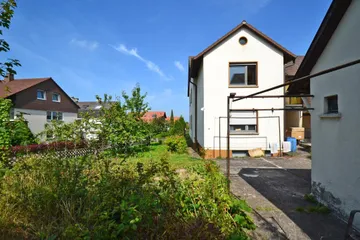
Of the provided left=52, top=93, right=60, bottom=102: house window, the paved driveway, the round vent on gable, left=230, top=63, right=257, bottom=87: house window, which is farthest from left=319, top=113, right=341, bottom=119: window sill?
left=52, top=93, right=60, bottom=102: house window

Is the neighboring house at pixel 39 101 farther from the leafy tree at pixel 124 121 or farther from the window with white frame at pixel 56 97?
the leafy tree at pixel 124 121

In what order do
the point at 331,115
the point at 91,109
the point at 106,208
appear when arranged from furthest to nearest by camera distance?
1. the point at 91,109
2. the point at 331,115
3. the point at 106,208

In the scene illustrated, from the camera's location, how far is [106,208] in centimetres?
299

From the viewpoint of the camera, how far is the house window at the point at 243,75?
39.5 ft

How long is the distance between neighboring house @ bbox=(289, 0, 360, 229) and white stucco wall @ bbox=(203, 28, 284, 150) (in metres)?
6.91

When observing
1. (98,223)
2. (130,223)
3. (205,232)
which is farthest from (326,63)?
(98,223)

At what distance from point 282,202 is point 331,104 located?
2667 millimetres

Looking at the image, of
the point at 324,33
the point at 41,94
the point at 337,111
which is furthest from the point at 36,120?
the point at 337,111

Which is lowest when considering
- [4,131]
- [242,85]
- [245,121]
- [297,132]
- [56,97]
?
[297,132]

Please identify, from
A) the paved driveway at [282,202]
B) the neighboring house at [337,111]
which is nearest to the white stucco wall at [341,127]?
the neighboring house at [337,111]

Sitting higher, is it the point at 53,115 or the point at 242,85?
the point at 242,85

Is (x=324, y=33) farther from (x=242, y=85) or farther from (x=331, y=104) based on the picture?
(x=242, y=85)

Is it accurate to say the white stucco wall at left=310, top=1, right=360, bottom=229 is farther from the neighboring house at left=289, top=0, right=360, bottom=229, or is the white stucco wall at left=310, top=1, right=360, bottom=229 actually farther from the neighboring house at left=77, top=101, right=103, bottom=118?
the neighboring house at left=77, top=101, right=103, bottom=118

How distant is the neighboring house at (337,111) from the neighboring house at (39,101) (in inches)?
900
